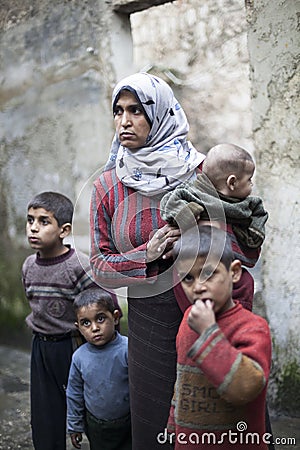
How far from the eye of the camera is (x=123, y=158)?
2.46m

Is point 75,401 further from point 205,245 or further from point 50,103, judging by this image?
point 50,103

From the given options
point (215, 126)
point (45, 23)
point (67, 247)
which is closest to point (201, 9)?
point (215, 126)

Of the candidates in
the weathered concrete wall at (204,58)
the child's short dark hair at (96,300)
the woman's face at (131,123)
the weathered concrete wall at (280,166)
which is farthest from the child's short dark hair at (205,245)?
the weathered concrete wall at (204,58)

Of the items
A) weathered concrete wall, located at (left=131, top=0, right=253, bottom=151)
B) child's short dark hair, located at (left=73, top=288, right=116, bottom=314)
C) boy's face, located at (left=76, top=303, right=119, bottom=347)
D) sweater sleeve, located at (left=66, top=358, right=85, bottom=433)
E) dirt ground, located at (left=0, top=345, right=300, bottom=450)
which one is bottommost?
dirt ground, located at (left=0, top=345, right=300, bottom=450)

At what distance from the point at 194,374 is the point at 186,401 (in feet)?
0.27

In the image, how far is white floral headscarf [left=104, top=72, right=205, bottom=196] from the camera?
2.39 m

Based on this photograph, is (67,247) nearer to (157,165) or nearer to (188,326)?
(157,165)

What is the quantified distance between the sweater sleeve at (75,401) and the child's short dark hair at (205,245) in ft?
3.74

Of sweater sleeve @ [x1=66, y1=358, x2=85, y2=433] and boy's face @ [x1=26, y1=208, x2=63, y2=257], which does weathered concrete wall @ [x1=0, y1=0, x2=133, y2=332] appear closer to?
boy's face @ [x1=26, y1=208, x2=63, y2=257]

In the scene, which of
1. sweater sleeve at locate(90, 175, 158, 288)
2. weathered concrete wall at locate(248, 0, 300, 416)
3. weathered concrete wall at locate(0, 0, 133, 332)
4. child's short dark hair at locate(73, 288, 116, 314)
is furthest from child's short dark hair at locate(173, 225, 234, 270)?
weathered concrete wall at locate(0, 0, 133, 332)

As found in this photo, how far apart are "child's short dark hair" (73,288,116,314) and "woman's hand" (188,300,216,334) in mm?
1109

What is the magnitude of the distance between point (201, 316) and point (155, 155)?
75 centimetres

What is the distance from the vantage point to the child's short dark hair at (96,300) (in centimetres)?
294

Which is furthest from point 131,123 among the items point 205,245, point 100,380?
point 100,380
